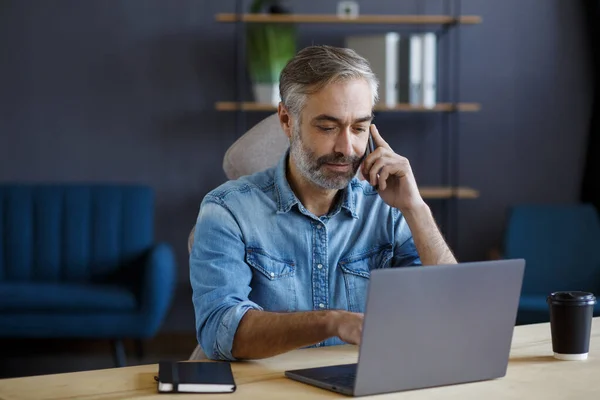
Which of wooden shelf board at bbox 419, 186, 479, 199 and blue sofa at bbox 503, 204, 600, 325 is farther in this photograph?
wooden shelf board at bbox 419, 186, 479, 199

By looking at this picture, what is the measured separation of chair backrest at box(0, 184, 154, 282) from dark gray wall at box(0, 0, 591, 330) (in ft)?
1.17

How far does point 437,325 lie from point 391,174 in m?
0.72

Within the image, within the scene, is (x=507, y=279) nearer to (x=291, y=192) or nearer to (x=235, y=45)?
(x=291, y=192)

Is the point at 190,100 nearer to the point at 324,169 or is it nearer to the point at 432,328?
the point at 324,169

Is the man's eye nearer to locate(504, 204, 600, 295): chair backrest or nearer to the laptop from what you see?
the laptop

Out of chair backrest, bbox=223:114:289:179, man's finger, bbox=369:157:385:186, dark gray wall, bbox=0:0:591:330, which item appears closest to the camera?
man's finger, bbox=369:157:385:186

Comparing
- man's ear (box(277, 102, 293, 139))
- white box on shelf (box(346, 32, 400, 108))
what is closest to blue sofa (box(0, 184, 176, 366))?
white box on shelf (box(346, 32, 400, 108))

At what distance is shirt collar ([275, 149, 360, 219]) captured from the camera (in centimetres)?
200

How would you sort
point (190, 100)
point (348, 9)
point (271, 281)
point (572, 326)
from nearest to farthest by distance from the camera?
point (572, 326) → point (271, 281) → point (348, 9) → point (190, 100)

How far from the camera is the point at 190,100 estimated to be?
4816mm

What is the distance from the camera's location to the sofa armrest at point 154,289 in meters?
4.07

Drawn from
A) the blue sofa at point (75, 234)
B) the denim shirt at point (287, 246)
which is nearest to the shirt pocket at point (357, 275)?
A: the denim shirt at point (287, 246)

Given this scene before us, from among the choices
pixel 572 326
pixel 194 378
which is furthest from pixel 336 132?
pixel 194 378

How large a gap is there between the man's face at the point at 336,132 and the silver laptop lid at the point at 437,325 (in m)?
0.59
